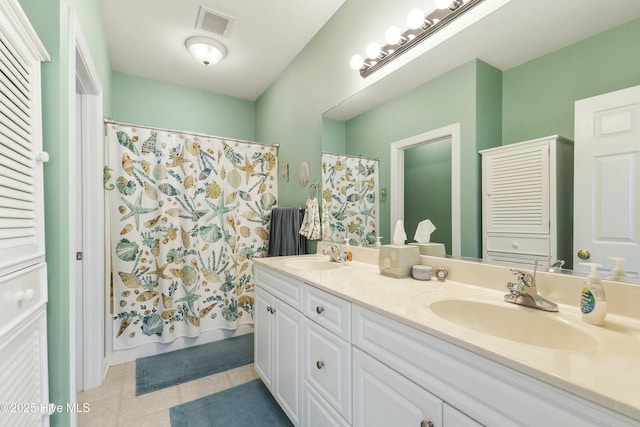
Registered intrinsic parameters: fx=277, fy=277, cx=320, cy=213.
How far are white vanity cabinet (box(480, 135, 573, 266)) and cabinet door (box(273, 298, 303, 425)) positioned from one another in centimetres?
94

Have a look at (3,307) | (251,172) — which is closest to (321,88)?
(251,172)

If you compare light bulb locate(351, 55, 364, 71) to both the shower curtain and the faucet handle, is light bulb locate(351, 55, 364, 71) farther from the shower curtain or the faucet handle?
the faucet handle

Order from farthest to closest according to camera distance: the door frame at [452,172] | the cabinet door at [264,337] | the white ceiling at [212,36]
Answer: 1. the white ceiling at [212,36]
2. the cabinet door at [264,337]
3. the door frame at [452,172]

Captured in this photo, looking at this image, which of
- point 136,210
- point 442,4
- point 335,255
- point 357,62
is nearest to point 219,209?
point 136,210

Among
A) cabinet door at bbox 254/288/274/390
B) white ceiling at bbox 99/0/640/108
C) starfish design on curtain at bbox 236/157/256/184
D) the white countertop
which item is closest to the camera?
the white countertop

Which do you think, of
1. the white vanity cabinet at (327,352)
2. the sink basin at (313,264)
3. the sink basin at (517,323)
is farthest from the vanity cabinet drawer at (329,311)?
the sink basin at (313,264)

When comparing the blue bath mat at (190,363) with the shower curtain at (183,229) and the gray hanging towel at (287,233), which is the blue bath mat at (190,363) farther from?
the gray hanging towel at (287,233)

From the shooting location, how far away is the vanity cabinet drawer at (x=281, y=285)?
4.48ft

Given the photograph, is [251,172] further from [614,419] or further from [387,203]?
[614,419]

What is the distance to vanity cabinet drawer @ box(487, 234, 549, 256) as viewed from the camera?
39.4 inches

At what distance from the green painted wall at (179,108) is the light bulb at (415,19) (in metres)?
2.43

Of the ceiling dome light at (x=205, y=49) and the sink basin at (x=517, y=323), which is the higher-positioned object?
the ceiling dome light at (x=205, y=49)

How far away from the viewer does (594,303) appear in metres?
0.74

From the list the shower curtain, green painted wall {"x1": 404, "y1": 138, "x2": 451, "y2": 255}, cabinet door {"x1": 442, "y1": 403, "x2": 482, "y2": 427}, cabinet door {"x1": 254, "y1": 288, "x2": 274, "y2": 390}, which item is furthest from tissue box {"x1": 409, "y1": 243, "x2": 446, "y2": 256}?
the shower curtain
